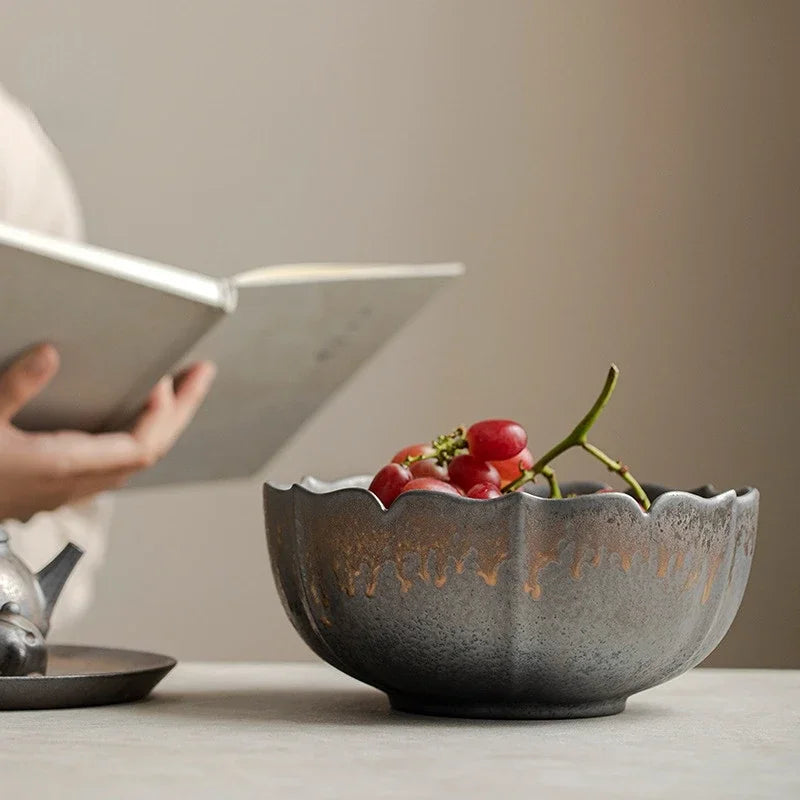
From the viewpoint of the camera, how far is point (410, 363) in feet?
7.88

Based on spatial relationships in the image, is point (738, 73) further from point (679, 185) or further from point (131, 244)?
point (131, 244)

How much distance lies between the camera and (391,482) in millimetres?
665

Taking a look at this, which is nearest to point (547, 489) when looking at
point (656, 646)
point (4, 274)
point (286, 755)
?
point (656, 646)

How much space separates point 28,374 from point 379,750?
24.6 inches

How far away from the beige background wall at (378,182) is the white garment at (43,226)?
2.42 feet

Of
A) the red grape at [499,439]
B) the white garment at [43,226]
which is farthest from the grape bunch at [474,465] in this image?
A: the white garment at [43,226]

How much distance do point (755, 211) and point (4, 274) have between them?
164 cm

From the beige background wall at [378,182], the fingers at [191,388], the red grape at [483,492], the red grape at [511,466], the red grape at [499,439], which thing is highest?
the beige background wall at [378,182]

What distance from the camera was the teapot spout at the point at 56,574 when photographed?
28.5 inches

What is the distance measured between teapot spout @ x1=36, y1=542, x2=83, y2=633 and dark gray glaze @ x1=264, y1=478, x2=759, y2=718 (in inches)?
6.4

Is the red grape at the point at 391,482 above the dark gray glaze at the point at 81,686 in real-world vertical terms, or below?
above

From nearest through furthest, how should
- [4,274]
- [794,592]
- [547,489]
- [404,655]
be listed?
[404,655]
[547,489]
[4,274]
[794,592]

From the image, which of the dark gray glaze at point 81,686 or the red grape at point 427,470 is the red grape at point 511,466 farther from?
the dark gray glaze at point 81,686

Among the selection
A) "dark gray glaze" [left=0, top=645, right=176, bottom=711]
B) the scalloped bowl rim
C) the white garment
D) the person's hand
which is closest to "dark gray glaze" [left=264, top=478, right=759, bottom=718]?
the scalloped bowl rim
